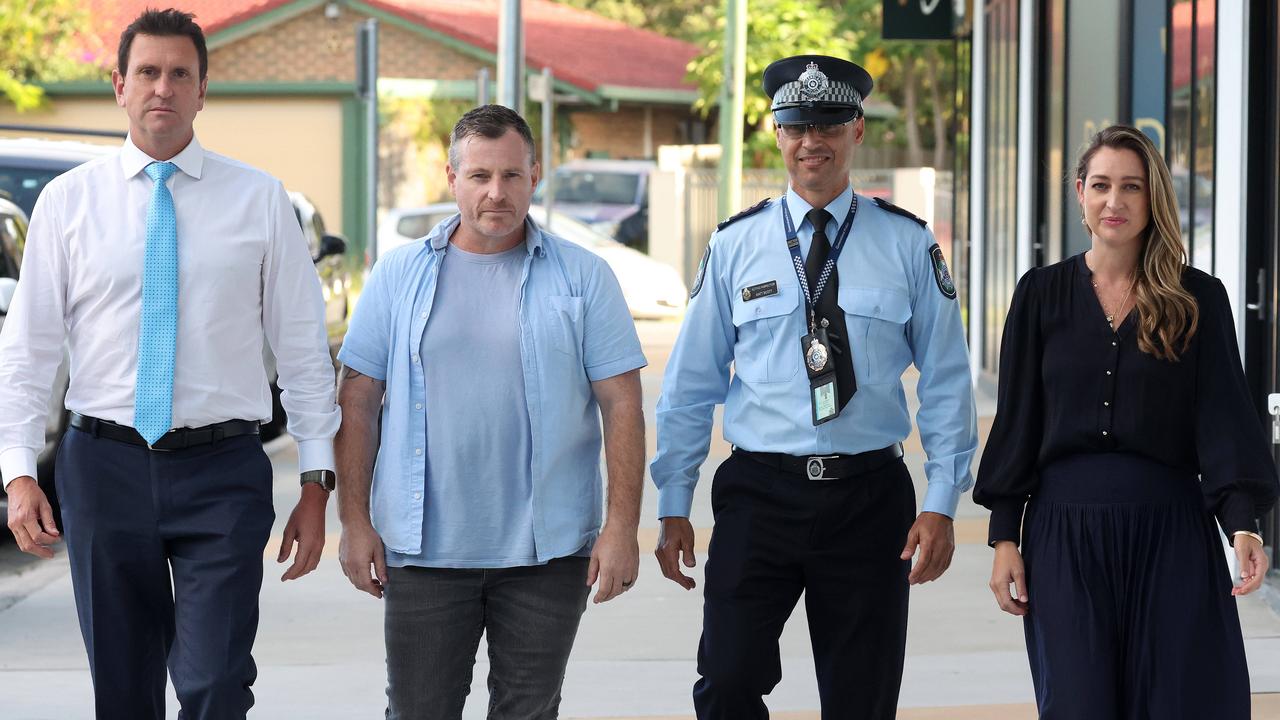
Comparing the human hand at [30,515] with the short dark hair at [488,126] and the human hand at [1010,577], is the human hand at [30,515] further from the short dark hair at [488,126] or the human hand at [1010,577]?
the human hand at [1010,577]

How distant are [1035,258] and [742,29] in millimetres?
12595

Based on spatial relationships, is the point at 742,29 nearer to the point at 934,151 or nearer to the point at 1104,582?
the point at 934,151

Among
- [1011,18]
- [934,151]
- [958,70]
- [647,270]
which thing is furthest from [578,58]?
[1011,18]

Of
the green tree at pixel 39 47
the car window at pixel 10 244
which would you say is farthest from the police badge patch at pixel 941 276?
the green tree at pixel 39 47

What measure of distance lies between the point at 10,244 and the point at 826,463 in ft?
17.9

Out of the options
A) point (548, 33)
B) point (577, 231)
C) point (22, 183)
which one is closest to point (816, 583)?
point (22, 183)

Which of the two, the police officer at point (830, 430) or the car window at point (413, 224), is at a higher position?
the car window at point (413, 224)

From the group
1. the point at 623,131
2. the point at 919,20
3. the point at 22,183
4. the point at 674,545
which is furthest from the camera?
the point at 623,131

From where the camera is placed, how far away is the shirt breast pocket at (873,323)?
406 centimetres

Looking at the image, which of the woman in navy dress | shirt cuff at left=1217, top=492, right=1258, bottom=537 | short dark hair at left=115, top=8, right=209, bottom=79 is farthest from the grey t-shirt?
shirt cuff at left=1217, top=492, right=1258, bottom=537

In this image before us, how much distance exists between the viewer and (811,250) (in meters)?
4.14

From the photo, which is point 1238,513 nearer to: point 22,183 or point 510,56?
point 22,183

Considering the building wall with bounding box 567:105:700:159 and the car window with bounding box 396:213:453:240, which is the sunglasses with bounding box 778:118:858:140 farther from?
the building wall with bounding box 567:105:700:159

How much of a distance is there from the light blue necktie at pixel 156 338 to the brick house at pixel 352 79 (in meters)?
23.9
